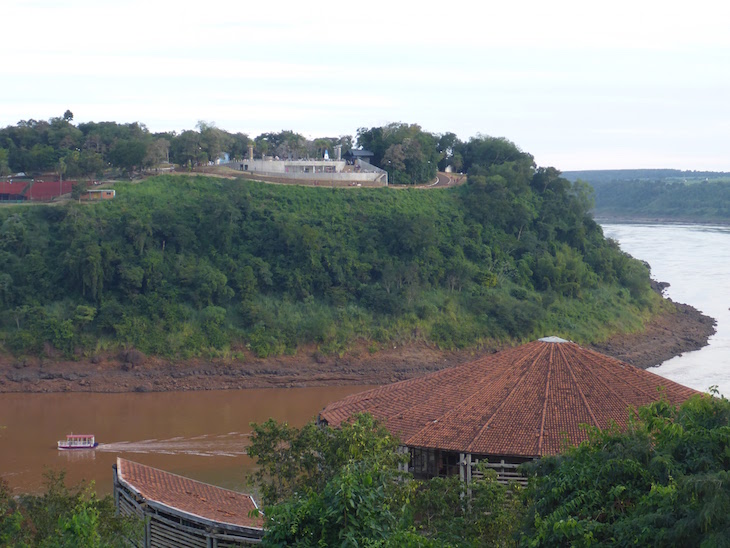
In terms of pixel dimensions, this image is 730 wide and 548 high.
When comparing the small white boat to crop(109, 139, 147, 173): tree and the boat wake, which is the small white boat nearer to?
the boat wake

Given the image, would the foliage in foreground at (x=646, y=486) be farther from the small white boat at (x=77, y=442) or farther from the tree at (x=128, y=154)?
the tree at (x=128, y=154)

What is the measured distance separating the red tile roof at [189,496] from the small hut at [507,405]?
2298 millimetres

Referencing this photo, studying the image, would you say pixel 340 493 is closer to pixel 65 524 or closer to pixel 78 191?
pixel 65 524

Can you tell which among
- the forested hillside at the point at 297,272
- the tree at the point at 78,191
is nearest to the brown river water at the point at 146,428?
the forested hillside at the point at 297,272

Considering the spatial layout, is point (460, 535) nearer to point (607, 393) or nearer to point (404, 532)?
point (404, 532)

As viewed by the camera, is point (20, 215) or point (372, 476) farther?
point (20, 215)

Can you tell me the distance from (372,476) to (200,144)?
3773cm

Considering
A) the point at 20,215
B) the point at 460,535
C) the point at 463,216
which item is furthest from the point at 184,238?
the point at 460,535

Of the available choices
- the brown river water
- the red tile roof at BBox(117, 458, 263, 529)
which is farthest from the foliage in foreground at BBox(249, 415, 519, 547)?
the brown river water

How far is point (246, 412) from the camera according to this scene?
93.5 feet

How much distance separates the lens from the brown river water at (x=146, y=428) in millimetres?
22641

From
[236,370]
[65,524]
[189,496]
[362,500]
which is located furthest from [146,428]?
[362,500]

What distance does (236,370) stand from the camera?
32.6 metres

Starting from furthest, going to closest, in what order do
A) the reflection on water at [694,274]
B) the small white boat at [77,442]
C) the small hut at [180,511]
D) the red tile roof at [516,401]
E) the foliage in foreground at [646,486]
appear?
the reflection on water at [694,274] → the small white boat at [77,442] → the red tile roof at [516,401] → the small hut at [180,511] → the foliage in foreground at [646,486]
